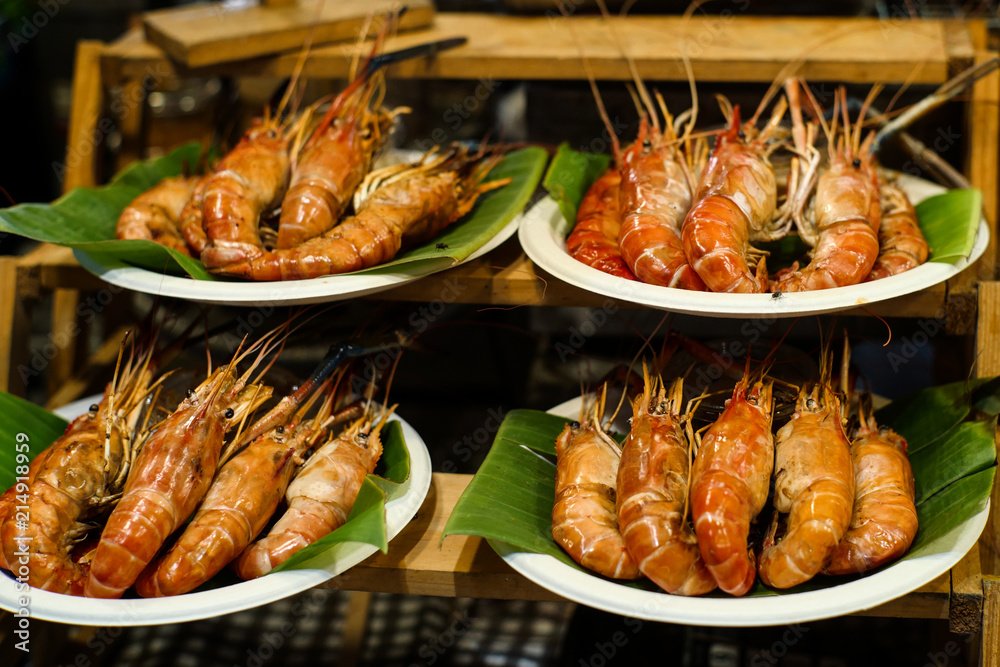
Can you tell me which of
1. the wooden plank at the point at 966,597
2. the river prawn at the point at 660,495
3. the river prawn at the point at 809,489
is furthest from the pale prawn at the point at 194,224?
the wooden plank at the point at 966,597

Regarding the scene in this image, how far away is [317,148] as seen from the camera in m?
1.73

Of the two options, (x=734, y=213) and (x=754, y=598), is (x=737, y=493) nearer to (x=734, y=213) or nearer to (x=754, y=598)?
(x=754, y=598)

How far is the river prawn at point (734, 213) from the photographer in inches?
53.3

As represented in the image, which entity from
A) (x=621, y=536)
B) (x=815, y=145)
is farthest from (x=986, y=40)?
(x=621, y=536)

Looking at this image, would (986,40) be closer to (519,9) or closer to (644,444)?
(519,9)

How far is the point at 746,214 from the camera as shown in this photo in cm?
150

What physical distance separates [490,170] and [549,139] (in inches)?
15.7

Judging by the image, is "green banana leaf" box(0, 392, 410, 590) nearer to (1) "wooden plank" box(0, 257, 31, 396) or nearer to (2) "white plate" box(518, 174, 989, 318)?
(1) "wooden plank" box(0, 257, 31, 396)

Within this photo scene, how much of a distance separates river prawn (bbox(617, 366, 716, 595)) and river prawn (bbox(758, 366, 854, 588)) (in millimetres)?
122

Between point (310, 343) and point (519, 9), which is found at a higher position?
point (519, 9)

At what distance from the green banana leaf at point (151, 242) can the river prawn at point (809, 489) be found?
67 cm

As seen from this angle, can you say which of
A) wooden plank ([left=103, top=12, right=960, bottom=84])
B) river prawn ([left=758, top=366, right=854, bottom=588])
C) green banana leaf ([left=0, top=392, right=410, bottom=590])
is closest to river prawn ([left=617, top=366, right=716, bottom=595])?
river prawn ([left=758, top=366, right=854, bottom=588])

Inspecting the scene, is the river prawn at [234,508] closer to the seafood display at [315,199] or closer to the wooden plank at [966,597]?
the seafood display at [315,199]

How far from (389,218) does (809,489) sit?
893 mm
